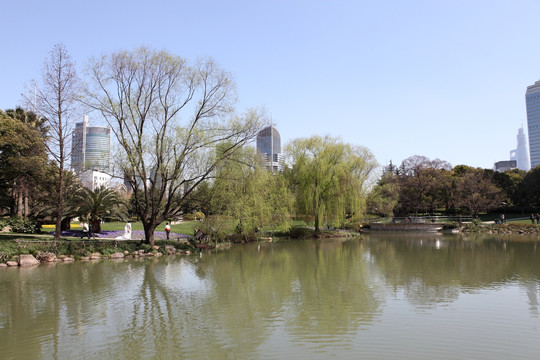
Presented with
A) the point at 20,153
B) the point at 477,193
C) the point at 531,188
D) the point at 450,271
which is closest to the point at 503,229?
the point at 477,193

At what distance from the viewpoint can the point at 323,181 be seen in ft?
105

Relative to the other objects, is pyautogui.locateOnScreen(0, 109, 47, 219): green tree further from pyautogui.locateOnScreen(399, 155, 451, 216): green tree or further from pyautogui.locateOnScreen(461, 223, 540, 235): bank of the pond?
pyautogui.locateOnScreen(399, 155, 451, 216): green tree

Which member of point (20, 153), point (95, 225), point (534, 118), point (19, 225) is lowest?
point (95, 225)

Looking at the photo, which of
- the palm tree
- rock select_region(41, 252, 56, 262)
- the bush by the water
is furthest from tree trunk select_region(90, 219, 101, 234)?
rock select_region(41, 252, 56, 262)

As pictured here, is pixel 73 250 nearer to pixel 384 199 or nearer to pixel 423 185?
pixel 384 199

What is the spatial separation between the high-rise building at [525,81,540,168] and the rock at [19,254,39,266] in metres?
195

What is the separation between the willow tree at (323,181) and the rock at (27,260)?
798 inches

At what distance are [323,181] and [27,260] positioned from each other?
2171 centimetres

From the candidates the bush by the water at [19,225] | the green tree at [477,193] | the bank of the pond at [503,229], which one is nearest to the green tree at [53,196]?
the bush by the water at [19,225]

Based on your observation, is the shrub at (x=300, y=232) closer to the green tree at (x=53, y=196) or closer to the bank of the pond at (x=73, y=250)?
the bank of the pond at (x=73, y=250)

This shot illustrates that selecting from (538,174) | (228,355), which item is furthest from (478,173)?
(228,355)

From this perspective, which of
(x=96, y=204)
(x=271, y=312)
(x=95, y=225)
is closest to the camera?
(x=271, y=312)

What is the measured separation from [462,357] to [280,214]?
2240cm

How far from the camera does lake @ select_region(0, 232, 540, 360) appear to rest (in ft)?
21.9
